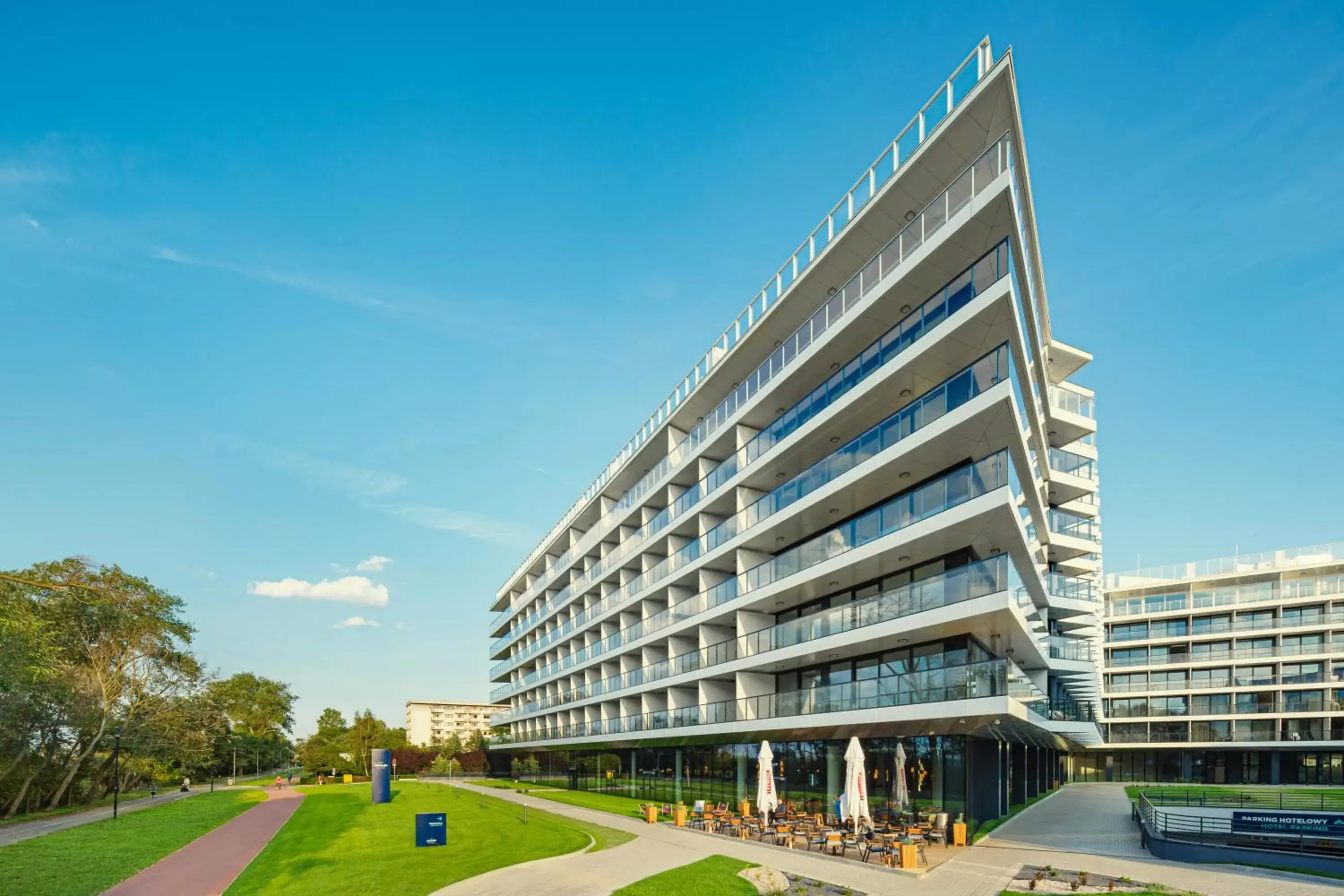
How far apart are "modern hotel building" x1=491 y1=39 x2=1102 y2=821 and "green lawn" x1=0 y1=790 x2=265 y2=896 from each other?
20475 millimetres

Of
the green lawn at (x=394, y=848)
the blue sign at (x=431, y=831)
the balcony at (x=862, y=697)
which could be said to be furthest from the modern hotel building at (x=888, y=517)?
the blue sign at (x=431, y=831)

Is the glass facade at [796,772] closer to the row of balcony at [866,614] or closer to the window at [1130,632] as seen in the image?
the row of balcony at [866,614]

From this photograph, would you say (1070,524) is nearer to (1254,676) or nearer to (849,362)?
(849,362)

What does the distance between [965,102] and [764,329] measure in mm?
12795

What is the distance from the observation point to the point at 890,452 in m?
23.6

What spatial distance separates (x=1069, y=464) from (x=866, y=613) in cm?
1971

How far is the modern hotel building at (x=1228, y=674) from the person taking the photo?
5756cm

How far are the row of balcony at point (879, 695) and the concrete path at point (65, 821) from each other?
2717 centimetres

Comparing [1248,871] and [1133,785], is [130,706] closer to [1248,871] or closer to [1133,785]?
[1248,871]

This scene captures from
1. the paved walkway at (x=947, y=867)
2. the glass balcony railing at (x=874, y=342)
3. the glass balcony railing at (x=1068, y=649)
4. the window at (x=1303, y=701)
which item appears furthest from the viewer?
the window at (x=1303, y=701)

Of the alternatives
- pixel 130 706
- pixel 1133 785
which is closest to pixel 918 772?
pixel 1133 785

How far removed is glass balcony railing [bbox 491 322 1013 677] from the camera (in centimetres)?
2073

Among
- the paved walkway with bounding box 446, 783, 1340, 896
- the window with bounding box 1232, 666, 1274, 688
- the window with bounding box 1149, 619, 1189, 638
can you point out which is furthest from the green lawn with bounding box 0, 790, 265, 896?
the window with bounding box 1232, 666, 1274, 688

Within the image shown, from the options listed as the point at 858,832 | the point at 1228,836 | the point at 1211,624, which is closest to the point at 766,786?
the point at 858,832
